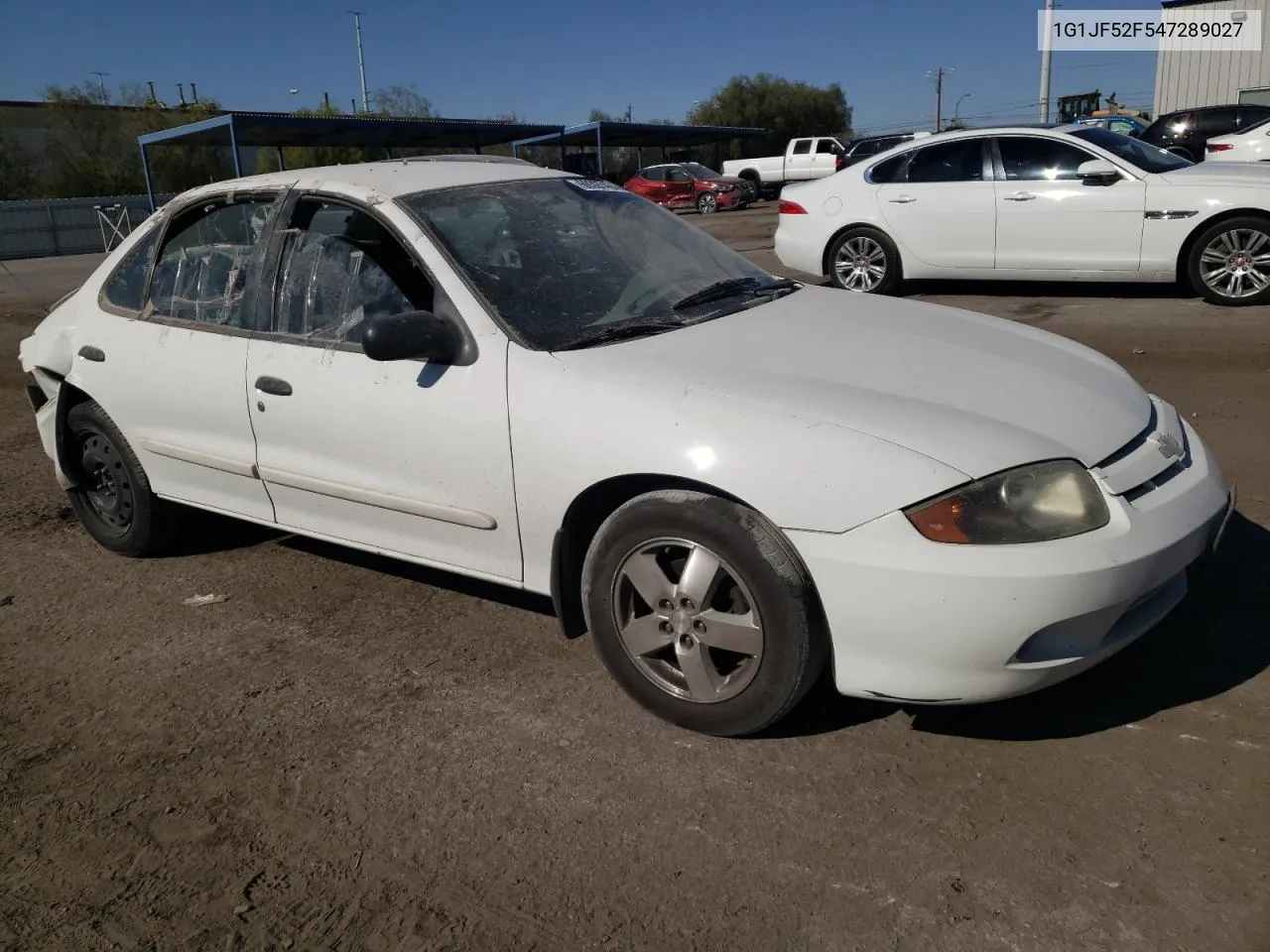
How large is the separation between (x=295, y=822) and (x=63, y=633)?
1.79 meters

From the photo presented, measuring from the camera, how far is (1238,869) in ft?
7.54

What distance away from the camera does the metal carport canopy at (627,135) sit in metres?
32.1

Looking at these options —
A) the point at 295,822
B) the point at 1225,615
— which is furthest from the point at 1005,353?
the point at 295,822

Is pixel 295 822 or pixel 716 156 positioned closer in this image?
pixel 295 822

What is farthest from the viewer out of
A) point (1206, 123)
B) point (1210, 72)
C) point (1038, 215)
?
point (1210, 72)

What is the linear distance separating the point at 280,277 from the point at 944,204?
7.06 meters

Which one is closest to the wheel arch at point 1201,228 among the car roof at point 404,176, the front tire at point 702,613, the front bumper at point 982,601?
the car roof at point 404,176

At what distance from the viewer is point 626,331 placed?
10.8 feet

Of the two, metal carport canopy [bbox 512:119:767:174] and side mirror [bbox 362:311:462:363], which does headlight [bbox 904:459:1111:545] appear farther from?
metal carport canopy [bbox 512:119:767:174]

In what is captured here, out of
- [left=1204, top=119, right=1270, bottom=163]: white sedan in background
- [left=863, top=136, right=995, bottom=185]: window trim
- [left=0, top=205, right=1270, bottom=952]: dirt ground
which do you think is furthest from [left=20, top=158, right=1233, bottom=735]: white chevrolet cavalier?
[left=1204, top=119, right=1270, bottom=163]: white sedan in background

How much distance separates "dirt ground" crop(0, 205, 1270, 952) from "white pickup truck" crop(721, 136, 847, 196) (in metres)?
31.1

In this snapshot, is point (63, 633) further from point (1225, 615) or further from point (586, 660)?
point (1225, 615)

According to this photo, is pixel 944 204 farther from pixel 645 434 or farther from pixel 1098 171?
pixel 645 434

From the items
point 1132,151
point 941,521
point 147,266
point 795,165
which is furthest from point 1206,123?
point 941,521
